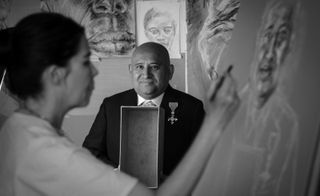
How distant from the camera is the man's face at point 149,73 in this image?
1689 mm

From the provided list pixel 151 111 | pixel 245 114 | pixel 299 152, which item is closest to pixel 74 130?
pixel 151 111

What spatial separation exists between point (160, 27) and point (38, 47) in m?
1.29

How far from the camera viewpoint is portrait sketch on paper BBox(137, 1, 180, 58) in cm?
195

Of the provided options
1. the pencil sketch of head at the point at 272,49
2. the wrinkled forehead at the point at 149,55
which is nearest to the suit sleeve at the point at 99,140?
the wrinkled forehead at the point at 149,55

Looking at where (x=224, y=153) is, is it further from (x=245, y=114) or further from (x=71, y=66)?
(x=71, y=66)

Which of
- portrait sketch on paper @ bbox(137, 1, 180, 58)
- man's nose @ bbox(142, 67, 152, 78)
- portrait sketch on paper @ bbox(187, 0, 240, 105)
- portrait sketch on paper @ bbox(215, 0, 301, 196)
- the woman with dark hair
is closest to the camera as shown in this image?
the woman with dark hair

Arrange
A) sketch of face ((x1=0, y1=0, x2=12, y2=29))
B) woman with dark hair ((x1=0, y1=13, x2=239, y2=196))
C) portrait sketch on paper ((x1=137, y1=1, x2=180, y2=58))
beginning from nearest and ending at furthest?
woman with dark hair ((x1=0, y1=13, x2=239, y2=196))
portrait sketch on paper ((x1=137, y1=1, x2=180, y2=58))
sketch of face ((x1=0, y1=0, x2=12, y2=29))

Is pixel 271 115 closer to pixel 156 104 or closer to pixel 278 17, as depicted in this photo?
pixel 278 17

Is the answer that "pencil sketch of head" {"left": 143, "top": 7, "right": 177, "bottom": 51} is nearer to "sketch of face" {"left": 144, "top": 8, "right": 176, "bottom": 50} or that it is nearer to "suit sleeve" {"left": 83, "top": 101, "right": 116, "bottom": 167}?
"sketch of face" {"left": 144, "top": 8, "right": 176, "bottom": 50}

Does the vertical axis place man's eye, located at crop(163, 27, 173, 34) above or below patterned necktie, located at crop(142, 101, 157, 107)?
above

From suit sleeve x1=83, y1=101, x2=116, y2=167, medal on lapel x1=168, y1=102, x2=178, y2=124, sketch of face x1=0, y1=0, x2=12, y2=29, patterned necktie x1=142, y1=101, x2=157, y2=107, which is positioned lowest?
suit sleeve x1=83, y1=101, x2=116, y2=167

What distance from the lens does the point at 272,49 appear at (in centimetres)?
122

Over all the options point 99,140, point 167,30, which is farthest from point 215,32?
point 99,140

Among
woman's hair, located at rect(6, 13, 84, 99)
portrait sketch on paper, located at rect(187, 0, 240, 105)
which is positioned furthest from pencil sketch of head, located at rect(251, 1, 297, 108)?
woman's hair, located at rect(6, 13, 84, 99)
